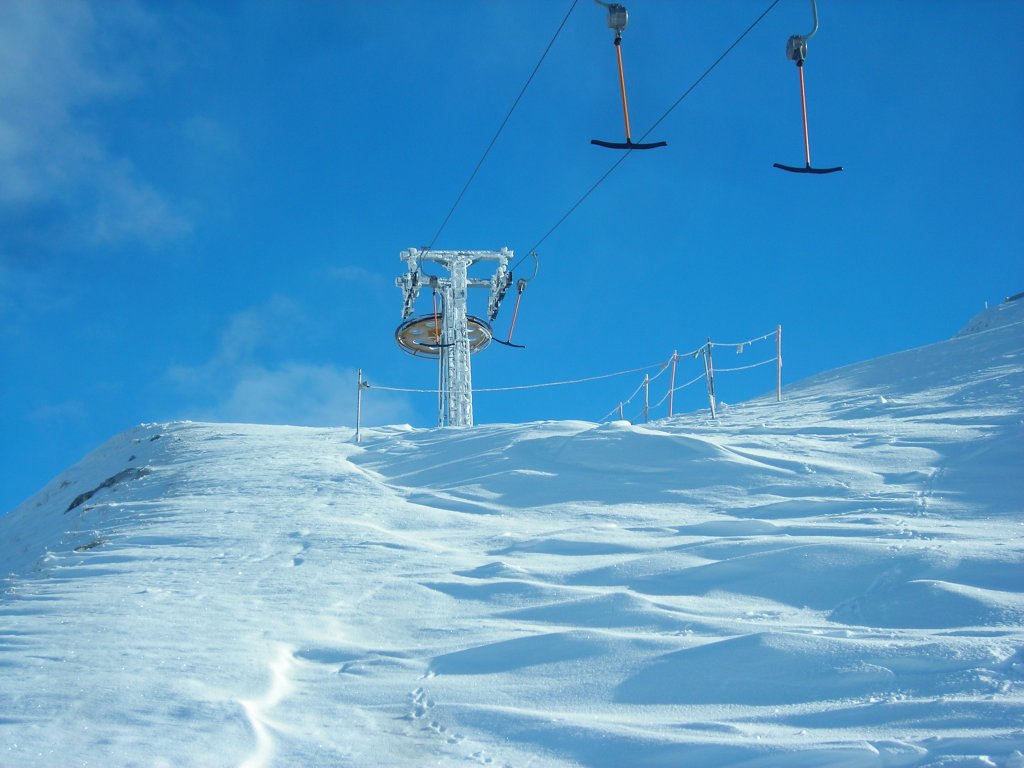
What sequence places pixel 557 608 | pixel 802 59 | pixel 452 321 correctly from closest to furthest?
pixel 557 608, pixel 802 59, pixel 452 321

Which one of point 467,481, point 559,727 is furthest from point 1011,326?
point 559,727

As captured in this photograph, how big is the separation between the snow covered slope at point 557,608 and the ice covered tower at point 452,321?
7548mm

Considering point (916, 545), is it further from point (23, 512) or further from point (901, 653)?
point (23, 512)

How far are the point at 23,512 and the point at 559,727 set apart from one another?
532 inches

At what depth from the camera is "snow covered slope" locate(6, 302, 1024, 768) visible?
14.2 ft

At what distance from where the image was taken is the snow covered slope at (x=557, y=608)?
4.32 meters

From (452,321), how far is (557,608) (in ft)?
48.0

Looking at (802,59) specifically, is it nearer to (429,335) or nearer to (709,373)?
(709,373)

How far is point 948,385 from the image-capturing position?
13.5 m

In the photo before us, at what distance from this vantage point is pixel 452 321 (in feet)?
67.0

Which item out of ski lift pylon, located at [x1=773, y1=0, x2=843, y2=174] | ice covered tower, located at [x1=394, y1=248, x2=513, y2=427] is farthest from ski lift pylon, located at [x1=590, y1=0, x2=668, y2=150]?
ice covered tower, located at [x1=394, y1=248, x2=513, y2=427]

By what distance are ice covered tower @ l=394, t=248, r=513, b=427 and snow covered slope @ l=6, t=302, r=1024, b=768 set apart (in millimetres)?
7548

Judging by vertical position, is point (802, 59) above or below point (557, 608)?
above

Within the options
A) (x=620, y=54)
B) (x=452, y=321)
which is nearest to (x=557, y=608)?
(x=620, y=54)
